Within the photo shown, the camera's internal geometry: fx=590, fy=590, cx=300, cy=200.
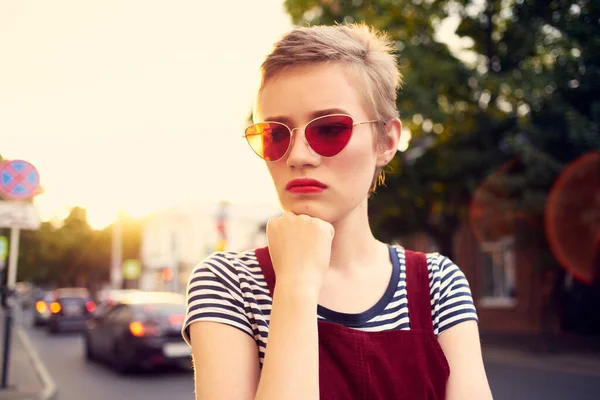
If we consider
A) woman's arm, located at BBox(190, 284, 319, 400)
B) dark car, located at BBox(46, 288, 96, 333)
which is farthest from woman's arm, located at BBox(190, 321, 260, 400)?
dark car, located at BBox(46, 288, 96, 333)

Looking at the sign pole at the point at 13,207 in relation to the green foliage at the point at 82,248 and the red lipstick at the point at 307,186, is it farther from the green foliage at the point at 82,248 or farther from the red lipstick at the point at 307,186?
the green foliage at the point at 82,248

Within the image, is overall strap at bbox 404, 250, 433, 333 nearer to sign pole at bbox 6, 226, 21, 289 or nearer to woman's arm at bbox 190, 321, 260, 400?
woman's arm at bbox 190, 321, 260, 400

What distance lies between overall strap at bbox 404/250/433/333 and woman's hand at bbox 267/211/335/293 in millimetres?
289

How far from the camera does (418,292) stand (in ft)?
5.18

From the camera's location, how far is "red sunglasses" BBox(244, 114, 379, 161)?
4.83 feet

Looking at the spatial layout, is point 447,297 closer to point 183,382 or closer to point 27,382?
point 183,382

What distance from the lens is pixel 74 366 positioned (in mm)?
13406

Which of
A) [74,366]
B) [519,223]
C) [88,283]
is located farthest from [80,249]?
[519,223]

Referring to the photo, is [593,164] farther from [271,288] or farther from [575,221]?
[271,288]

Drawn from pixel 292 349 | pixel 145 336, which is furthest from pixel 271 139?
pixel 145 336

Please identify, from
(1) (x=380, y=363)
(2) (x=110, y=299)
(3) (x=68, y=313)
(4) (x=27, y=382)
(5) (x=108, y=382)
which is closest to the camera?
(1) (x=380, y=363)

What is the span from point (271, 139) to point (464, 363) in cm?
76

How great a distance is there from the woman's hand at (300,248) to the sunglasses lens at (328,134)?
7.1 inches

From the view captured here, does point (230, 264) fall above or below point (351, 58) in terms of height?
below
